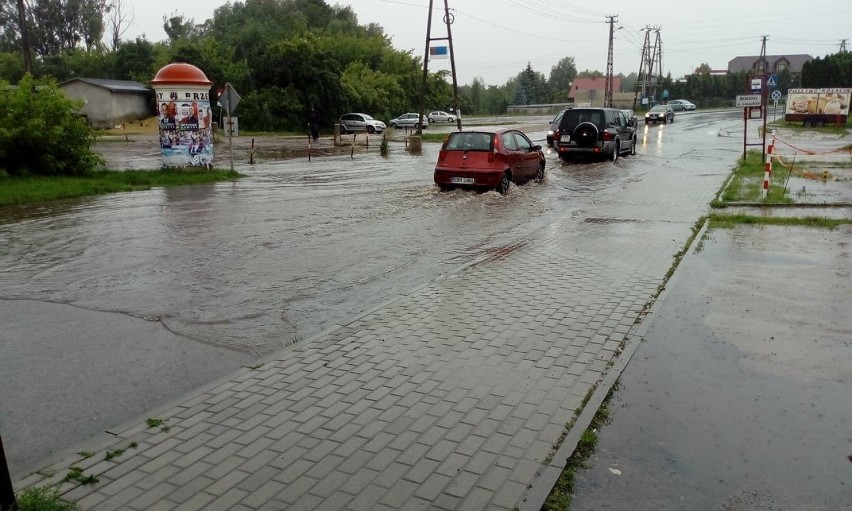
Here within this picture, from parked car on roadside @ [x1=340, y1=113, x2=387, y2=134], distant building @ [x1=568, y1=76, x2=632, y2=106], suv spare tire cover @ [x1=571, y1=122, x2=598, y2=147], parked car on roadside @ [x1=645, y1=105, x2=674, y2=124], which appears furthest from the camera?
distant building @ [x1=568, y1=76, x2=632, y2=106]

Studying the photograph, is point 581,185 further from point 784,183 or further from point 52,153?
point 52,153

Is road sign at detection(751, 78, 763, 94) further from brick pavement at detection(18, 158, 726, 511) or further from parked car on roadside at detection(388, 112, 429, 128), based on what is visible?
parked car on roadside at detection(388, 112, 429, 128)

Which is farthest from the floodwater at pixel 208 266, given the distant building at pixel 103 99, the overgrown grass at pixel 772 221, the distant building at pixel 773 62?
the distant building at pixel 773 62

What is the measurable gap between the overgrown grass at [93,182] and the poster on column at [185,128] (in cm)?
40

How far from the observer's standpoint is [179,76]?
787 inches

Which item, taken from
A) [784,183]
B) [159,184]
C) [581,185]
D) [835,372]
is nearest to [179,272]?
[835,372]

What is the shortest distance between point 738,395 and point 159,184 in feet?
56.9

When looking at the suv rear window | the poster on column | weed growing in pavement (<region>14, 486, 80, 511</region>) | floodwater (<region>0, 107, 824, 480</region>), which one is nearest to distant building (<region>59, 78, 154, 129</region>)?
the poster on column

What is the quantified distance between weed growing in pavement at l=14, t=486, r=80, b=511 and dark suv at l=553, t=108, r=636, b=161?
22678 millimetres

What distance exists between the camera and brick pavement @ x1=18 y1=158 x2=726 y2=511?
365cm

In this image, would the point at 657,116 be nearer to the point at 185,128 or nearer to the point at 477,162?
the point at 477,162

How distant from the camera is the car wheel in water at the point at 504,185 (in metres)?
16.3

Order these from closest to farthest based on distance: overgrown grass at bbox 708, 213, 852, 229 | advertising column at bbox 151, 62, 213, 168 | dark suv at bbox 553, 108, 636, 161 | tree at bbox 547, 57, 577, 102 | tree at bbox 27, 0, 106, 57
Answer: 1. overgrown grass at bbox 708, 213, 852, 229
2. advertising column at bbox 151, 62, 213, 168
3. dark suv at bbox 553, 108, 636, 161
4. tree at bbox 27, 0, 106, 57
5. tree at bbox 547, 57, 577, 102

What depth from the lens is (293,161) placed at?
92.2ft
